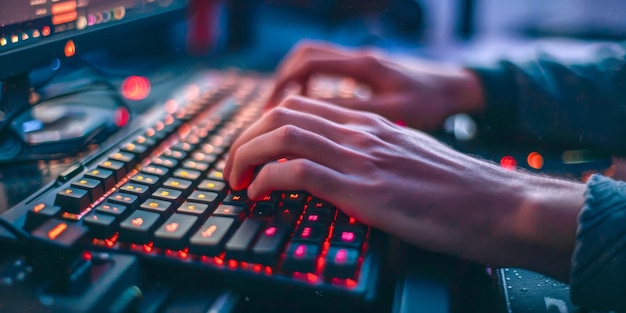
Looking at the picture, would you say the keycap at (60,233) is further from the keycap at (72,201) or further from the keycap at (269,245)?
the keycap at (269,245)

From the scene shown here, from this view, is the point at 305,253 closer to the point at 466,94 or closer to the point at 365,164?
the point at 365,164

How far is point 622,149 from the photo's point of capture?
708 mm

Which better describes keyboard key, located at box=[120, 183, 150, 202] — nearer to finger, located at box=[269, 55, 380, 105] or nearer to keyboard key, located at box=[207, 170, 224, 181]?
keyboard key, located at box=[207, 170, 224, 181]

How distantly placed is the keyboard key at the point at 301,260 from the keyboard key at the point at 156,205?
12 centimetres

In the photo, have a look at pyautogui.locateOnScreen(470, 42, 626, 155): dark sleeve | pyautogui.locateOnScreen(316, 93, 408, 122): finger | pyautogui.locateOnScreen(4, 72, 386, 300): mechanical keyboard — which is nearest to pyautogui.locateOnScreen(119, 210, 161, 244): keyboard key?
pyautogui.locateOnScreen(4, 72, 386, 300): mechanical keyboard

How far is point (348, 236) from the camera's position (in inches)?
17.7

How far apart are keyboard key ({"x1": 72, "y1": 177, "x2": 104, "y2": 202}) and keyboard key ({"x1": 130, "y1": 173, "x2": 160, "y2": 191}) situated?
30 mm

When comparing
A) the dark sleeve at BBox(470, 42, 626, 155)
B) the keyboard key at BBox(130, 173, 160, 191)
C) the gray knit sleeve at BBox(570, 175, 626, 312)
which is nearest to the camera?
the gray knit sleeve at BBox(570, 175, 626, 312)

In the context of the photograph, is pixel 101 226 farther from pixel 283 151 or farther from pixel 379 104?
pixel 379 104

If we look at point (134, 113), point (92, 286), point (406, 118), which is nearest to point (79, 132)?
point (134, 113)

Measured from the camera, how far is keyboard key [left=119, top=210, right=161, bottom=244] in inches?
17.2

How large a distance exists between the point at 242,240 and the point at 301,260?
0.05m

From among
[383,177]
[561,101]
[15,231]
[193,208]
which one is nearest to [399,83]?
[561,101]

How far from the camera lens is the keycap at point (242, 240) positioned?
1.37 ft
